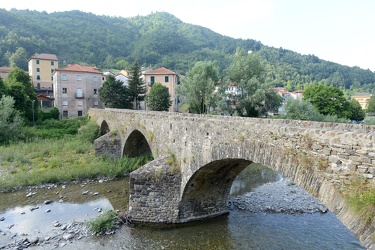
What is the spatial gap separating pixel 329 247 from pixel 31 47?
82.4 meters

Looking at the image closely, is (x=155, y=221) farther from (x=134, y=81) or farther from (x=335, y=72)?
(x=335, y=72)

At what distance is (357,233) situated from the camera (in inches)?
183

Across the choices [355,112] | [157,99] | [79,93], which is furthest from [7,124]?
[355,112]

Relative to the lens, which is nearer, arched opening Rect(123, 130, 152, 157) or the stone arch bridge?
the stone arch bridge

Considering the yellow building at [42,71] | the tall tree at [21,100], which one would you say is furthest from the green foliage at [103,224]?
the yellow building at [42,71]

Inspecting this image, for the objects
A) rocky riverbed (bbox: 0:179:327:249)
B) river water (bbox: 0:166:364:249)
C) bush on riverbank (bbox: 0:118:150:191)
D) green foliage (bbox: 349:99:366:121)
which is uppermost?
green foliage (bbox: 349:99:366:121)

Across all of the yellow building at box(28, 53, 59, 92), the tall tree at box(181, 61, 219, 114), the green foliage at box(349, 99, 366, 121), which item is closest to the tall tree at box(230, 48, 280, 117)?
the tall tree at box(181, 61, 219, 114)

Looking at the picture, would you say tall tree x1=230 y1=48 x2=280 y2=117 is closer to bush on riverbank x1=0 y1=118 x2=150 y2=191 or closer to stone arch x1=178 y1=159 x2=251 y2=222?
bush on riverbank x1=0 y1=118 x2=150 y2=191

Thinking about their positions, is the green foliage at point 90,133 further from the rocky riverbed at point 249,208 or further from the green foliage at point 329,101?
the green foliage at point 329,101

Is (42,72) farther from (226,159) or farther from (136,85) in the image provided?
(226,159)

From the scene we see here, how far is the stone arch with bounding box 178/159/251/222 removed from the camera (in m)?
10.7

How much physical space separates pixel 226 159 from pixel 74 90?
128 feet

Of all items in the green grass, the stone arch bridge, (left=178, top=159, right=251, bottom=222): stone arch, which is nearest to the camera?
the green grass

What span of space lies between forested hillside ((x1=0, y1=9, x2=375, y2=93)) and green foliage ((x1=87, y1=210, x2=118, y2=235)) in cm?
5689
